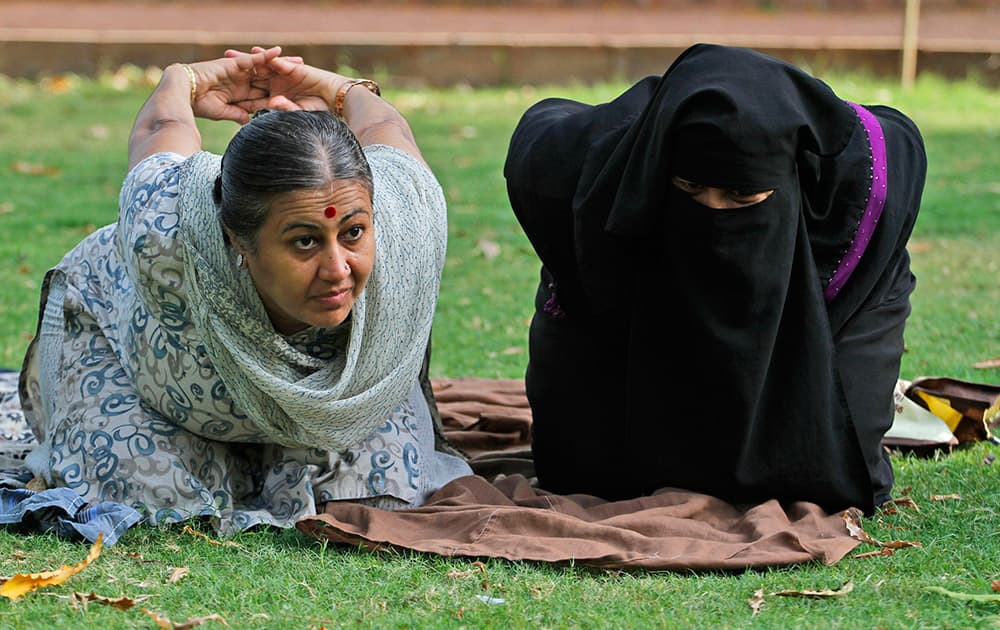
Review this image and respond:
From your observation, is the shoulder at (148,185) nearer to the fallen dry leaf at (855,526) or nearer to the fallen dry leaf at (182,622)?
the fallen dry leaf at (182,622)

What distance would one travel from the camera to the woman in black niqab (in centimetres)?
359

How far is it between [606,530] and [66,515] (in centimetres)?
144

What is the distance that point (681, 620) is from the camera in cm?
319

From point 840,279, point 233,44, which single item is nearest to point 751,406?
point 840,279

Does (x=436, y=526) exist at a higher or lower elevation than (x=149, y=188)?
lower

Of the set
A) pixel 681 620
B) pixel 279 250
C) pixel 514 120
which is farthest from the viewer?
pixel 514 120

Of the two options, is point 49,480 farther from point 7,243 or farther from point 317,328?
point 7,243

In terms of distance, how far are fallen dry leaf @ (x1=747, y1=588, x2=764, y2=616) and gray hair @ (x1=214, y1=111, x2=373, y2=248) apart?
1.40 meters

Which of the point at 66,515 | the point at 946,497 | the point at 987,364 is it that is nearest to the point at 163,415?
the point at 66,515

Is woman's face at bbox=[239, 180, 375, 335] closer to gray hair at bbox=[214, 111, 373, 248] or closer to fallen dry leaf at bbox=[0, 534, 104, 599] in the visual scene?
gray hair at bbox=[214, 111, 373, 248]

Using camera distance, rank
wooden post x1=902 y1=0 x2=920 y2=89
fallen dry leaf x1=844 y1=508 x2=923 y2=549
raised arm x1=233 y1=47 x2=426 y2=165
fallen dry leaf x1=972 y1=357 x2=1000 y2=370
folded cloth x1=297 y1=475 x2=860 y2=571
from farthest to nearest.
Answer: wooden post x1=902 y1=0 x2=920 y2=89 < fallen dry leaf x1=972 y1=357 x2=1000 y2=370 < raised arm x1=233 y1=47 x2=426 y2=165 < fallen dry leaf x1=844 y1=508 x2=923 y2=549 < folded cloth x1=297 y1=475 x2=860 y2=571

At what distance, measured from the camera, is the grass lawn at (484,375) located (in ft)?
10.7

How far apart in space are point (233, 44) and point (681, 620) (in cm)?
978

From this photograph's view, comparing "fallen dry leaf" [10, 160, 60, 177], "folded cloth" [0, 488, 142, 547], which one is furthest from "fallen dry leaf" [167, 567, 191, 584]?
"fallen dry leaf" [10, 160, 60, 177]
